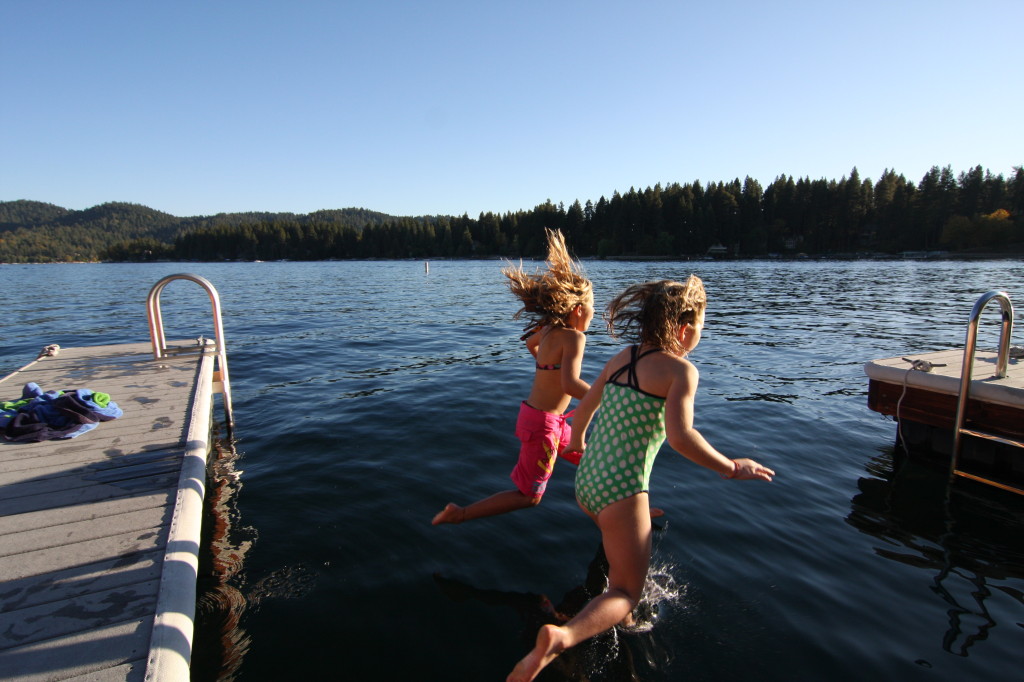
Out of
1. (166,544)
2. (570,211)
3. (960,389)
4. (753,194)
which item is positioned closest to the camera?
(166,544)

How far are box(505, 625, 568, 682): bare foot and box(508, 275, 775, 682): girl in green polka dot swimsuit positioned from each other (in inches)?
6.6

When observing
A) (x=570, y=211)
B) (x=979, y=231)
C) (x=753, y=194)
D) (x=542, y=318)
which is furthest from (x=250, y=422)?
(x=570, y=211)

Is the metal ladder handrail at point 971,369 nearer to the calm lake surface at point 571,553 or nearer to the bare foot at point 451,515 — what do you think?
the calm lake surface at point 571,553

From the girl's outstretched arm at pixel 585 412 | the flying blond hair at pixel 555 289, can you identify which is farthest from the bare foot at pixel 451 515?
the flying blond hair at pixel 555 289

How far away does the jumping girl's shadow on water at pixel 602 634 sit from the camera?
309 cm

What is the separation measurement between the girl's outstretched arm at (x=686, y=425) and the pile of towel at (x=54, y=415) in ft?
18.7

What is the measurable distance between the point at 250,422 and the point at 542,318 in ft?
18.9

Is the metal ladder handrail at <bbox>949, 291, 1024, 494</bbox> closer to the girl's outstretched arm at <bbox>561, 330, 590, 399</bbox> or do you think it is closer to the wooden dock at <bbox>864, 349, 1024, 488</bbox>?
the wooden dock at <bbox>864, 349, 1024, 488</bbox>

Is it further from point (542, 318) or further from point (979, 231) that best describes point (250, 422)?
point (979, 231)

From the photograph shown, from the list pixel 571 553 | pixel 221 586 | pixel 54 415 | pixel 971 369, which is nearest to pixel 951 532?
pixel 971 369

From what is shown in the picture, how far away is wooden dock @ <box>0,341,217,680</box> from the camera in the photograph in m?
2.35

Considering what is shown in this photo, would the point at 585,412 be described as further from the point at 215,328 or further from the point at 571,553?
the point at 215,328

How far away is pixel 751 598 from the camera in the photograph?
12.4 feet

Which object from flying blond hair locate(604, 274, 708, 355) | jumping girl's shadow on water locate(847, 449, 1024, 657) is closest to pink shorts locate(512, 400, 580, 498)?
flying blond hair locate(604, 274, 708, 355)
